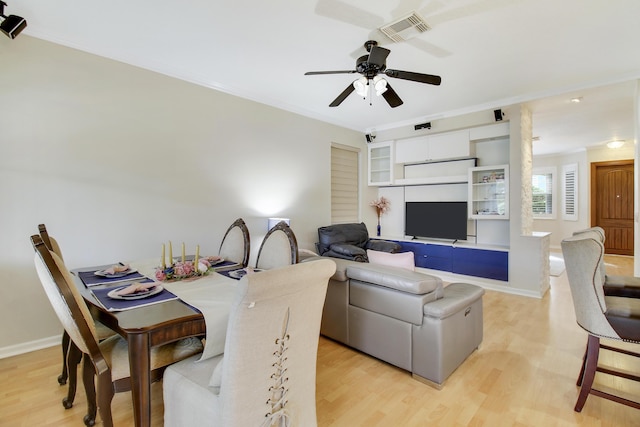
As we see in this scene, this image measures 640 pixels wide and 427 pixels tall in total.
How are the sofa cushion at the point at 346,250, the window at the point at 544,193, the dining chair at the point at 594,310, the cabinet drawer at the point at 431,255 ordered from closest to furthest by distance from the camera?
the dining chair at the point at 594,310 < the sofa cushion at the point at 346,250 < the cabinet drawer at the point at 431,255 < the window at the point at 544,193

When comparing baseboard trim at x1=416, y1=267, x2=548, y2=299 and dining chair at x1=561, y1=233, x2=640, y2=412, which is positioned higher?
dining chair at x1=561, y1=233, x2=640, y2=412

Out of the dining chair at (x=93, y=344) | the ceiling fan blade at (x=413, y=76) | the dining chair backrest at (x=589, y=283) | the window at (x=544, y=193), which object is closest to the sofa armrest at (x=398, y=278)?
the dining chair backrest at (x=589, y=283)

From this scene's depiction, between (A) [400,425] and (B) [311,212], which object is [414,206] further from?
(A) [400,425]

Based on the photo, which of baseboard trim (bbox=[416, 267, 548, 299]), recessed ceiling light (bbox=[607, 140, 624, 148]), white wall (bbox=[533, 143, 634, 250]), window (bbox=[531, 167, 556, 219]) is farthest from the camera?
window (bbox=[531, 167, 556, 219])

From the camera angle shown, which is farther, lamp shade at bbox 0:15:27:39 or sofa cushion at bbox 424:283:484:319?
lamp shade at bbox 0:15:27:39

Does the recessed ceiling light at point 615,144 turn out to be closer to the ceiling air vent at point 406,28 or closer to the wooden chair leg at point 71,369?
the ceiling air vent at point 406,28

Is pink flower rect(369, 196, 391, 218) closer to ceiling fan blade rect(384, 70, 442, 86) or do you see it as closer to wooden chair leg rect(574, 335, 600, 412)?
ceiling fan blade rect(384, 70, 442, 86)

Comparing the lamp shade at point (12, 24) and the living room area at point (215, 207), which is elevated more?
the lamp shade at point (12, 24)

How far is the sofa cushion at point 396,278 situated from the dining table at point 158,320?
102cm

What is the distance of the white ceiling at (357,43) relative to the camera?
235 cm

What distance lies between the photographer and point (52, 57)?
8.93ft

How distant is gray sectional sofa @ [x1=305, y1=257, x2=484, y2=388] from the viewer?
208 cm

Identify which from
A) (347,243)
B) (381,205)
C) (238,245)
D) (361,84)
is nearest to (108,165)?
(238,245)

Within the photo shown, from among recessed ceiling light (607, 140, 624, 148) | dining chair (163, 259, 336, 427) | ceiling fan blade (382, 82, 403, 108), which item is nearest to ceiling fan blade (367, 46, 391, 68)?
ceiling fan blade (382, 82, 403, 108)
